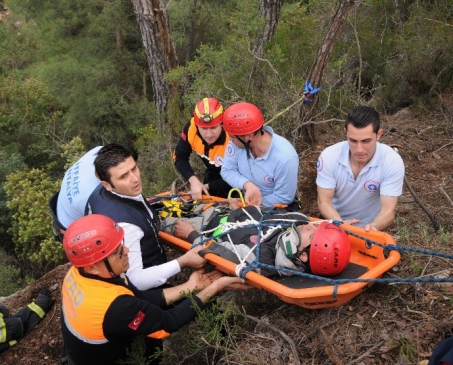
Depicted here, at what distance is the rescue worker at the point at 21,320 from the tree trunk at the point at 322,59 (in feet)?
12.7

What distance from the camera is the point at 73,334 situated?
8.37ft

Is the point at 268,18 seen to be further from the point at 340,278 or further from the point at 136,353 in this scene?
the point at 136,353

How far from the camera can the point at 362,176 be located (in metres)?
3.19

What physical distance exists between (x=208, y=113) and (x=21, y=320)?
264 cm

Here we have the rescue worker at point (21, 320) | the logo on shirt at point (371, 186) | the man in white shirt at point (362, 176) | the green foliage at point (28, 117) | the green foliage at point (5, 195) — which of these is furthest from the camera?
the green foliage at point (28, 117)

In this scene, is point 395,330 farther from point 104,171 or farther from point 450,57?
point 450,57

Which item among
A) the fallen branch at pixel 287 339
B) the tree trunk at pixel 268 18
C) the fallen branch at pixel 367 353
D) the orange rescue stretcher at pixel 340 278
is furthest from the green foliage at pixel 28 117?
the fallen branch at pixel 367 353

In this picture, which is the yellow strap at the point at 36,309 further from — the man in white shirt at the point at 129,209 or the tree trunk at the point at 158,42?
the tree trunk at the point at 158,42

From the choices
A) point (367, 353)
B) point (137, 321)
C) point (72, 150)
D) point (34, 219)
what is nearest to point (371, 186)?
point (367, 353)

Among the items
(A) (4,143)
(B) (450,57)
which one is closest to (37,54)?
(A) (4,143)

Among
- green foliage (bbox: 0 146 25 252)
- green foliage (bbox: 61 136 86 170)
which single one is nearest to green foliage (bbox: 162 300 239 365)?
green foliage (bbox: 61 136 86 170)

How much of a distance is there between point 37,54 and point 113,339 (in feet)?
75.2

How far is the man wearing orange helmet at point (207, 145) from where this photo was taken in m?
4.05

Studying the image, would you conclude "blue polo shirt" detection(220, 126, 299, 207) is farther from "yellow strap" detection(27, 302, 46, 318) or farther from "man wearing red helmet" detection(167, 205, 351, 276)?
"yellow strap" detection(27, 302, 46, 318)
